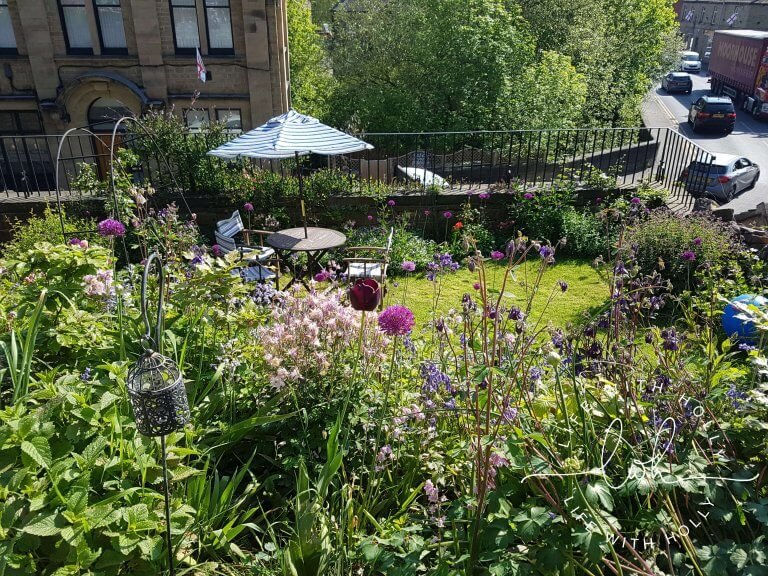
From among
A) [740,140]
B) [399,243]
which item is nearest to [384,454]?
[399,243]

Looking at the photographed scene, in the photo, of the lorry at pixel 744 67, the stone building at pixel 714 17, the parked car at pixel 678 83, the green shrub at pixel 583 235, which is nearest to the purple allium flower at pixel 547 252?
the green shrub at pixel 583 235

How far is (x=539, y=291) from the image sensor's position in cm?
823

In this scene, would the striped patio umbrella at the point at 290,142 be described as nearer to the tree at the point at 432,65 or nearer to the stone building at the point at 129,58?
the tree at the point at 432,65

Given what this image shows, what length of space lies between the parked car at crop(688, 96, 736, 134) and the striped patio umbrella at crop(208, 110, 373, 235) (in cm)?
2663

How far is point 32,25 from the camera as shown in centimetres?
1589

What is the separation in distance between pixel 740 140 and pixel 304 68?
68.8ft

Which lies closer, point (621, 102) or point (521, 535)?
point (521, 535)

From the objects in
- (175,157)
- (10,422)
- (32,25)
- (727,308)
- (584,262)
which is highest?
(32,25)

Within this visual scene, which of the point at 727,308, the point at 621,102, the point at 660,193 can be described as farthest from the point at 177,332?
the point at 621,102

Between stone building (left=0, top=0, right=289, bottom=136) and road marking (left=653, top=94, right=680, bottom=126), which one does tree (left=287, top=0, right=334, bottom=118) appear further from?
road marking (left=653, top=94, right=680, bottom=126)

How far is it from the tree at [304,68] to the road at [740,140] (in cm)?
1575

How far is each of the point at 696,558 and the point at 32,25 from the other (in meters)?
19.4

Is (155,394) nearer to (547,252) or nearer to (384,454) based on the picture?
(384,454)

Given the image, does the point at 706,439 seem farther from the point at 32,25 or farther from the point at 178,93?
the point at 32,25
